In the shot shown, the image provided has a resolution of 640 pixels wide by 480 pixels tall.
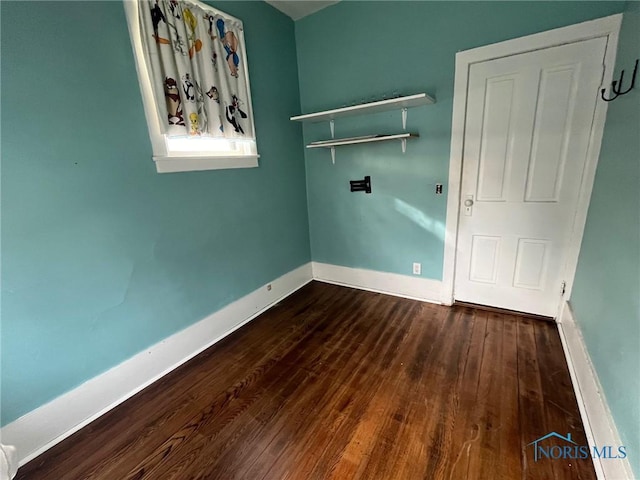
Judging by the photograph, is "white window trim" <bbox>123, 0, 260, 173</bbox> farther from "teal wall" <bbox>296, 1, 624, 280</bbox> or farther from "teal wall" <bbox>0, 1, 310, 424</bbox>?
"teal wall" <bbox>296, 1, 624, 280</bbox>

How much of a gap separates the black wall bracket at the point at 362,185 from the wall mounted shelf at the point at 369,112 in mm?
354

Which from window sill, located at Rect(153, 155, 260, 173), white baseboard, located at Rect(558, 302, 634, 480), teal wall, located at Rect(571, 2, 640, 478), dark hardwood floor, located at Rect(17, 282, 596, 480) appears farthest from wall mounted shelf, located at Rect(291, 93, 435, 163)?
white baseboard, located at Rect(558, 302, 634, 480)

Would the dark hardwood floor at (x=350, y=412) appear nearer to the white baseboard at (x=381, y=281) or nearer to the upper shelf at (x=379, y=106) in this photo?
the white baseboard at (x=381, y=281)

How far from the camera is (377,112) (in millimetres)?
2545

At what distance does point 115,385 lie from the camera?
1716 mm

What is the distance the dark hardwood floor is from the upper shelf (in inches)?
71.3

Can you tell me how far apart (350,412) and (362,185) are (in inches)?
78.1

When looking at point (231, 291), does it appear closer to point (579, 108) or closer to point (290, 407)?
point (290, 407)

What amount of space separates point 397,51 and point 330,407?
2.73 m

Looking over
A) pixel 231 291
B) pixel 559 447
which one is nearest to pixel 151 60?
pixel 231 291

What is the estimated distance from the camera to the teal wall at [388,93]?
205cm

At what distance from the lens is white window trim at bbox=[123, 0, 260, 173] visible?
1637mm

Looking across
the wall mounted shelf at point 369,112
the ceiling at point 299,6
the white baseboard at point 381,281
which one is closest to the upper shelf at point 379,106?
the wall mounted shelf at point 369,112

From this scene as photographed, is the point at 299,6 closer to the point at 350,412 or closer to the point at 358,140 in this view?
the point at 358,140
